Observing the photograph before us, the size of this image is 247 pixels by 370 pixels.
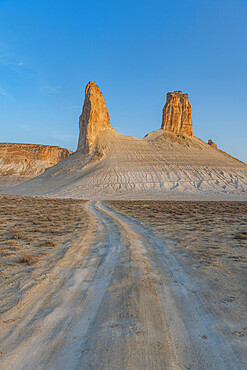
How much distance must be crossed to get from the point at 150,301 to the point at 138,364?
1388 mm

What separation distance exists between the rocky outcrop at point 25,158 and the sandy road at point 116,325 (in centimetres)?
12336

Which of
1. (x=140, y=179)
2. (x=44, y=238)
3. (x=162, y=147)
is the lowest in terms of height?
(x=44, y=238)

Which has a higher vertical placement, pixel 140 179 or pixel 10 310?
pixel 140 179

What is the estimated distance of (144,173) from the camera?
61.9m

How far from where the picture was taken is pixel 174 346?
8.10 ft

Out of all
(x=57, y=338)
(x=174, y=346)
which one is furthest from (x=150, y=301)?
(x=57, y=338)

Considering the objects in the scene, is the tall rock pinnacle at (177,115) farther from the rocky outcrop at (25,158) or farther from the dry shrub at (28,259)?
the dry shrub at (28,259)

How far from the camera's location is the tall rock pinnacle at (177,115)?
96188mm

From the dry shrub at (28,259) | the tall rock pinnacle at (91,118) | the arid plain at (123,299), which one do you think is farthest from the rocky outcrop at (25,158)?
the dry shrub at (28,259)

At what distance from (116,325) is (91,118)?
82624 mm

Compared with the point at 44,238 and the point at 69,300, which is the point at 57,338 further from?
the point at 44,238

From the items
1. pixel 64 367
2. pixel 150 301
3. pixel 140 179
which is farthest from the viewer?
pixel 140 179

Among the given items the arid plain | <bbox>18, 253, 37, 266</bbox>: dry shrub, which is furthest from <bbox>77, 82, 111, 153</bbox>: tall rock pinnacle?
<bbox>18, 253, 37, 266</bbox>: dry shrub

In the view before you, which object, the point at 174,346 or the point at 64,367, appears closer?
the point at 64,367
